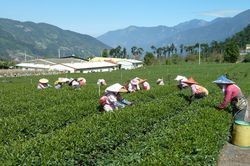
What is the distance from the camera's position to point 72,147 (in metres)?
9.66

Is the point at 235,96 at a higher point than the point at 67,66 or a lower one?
higher

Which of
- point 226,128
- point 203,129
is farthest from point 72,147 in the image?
point 226,128

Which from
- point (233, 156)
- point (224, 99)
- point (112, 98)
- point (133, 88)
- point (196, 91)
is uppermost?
point (224, 99)

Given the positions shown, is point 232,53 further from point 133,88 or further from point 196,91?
point 196,91

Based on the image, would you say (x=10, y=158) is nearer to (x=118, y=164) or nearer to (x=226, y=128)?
(x=118, y=164)

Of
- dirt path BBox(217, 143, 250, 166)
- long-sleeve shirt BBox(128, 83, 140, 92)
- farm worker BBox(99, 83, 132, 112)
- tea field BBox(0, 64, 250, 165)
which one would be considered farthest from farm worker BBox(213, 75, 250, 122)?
long-sleeve shirt BBox(128, 83, 140, 92)

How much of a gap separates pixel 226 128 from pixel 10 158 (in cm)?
622

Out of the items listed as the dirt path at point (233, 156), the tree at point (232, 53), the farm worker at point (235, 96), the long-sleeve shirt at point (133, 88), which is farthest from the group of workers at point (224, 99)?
the tree at point (232, 53)

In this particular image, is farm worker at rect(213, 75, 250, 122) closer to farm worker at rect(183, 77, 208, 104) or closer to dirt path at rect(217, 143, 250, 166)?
dirt path at rect(217, 143, 250, 166)

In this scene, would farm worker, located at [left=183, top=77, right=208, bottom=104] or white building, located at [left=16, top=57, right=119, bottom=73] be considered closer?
farm worker, located at [left=183, top=77, right=208, bottom=104]

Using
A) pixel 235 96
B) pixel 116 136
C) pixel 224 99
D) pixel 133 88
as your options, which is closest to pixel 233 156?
pixel 235 96

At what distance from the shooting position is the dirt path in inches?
437

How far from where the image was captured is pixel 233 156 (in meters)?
11.7

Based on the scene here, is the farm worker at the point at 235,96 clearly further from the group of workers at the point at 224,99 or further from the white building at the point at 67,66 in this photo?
the white building at the point at 67,66
